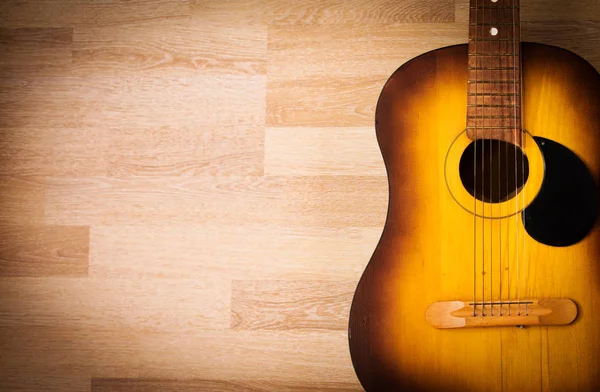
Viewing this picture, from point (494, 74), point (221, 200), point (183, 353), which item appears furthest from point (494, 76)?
point (183, 353)

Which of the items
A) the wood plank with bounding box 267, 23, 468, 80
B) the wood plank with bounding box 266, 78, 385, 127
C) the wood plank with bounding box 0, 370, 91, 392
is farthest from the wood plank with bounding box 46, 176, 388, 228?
the wood plank with bounding box 0, 370, 91, 392

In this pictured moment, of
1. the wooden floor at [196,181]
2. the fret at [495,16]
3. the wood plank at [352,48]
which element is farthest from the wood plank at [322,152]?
the fret at [495,16]

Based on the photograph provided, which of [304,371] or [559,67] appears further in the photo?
[304,371]

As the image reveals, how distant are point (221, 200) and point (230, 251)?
0.46ft

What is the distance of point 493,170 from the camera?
95 centimetres

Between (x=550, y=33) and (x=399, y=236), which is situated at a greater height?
(x=550, y=33)

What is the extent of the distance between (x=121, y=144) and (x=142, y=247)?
291mm

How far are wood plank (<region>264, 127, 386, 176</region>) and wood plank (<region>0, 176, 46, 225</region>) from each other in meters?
0.64

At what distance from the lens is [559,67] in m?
0.94

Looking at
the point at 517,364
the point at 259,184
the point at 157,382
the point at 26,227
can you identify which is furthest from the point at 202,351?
the point at 517,364

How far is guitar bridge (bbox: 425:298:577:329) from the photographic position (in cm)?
90

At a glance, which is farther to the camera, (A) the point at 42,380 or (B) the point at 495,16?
(A) the point at 42,380

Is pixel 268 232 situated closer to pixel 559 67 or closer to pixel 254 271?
pixel 254 271

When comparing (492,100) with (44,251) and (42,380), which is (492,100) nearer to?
(44,251)
